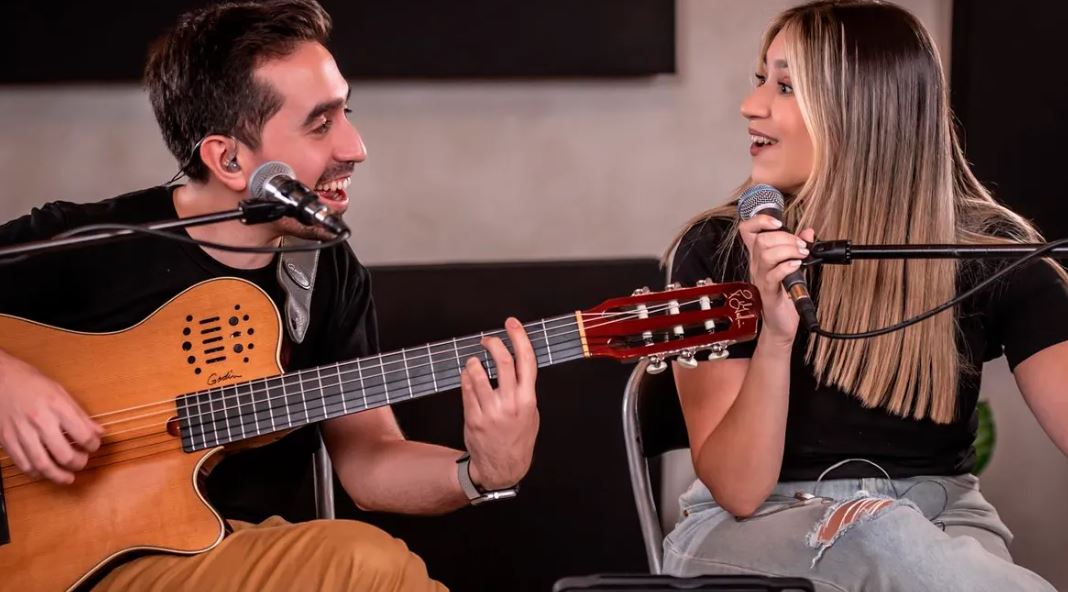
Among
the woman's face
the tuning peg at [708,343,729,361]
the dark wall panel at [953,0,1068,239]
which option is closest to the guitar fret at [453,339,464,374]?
the tuning peg at [708,343,729,361]

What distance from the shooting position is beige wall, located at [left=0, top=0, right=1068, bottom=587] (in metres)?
3.21

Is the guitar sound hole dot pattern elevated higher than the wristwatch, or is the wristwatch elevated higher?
the guitar sound hole dot pattern

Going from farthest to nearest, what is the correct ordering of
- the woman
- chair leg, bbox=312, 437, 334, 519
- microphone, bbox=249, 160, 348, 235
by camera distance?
chair leg, bbox=312, 437, 334, 519 → the woman → microphone, bbox=249, 160, 348, 235

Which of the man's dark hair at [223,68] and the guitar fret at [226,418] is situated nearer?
the guitar fret at [226,418]

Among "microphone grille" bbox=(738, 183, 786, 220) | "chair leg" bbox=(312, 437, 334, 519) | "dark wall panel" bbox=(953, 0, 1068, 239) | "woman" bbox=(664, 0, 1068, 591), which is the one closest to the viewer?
"microphone grille" bbox=(738, 183, 786, 220)

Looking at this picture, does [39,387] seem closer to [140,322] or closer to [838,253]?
[140,322]

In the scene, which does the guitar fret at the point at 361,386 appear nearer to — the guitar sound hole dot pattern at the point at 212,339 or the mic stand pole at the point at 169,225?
the guitar sound hole dot pattern at the point at 212,339

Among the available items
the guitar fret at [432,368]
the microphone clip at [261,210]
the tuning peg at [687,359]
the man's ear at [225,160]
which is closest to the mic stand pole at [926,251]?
the tuning peg at [687,359]

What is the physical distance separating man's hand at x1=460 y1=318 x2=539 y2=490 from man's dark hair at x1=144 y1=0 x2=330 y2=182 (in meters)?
0.66

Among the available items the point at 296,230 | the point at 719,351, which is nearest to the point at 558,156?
the point at 296,230

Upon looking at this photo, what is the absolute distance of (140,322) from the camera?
1992 millimetres

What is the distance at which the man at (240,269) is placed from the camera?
73.9 inches

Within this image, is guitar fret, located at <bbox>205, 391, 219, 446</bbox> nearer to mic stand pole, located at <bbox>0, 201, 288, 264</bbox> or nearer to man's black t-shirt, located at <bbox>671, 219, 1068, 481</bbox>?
mic stand pole, located at <bbox>0, 201, 288, 264</bbox>

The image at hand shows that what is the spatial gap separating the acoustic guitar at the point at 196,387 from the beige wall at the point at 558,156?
1274 millimetres
